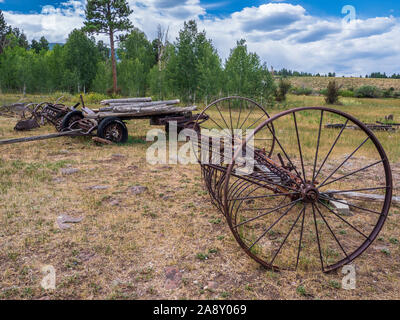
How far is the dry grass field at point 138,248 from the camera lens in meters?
3.10

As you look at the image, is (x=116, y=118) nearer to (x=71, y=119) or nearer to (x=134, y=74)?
(x=71, y=119)

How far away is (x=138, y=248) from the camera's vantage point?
3.85m

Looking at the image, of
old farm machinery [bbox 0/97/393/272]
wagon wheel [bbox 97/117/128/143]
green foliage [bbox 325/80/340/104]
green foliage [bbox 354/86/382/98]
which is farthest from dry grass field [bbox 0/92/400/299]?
green foliage [bbox 354/86/382/98]

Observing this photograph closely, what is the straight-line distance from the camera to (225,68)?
26891 millimetres

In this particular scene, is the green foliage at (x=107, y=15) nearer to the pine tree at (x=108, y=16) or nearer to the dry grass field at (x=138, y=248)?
the pine tree at (x=108, y=16)

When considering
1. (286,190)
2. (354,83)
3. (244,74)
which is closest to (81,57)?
(244,74)

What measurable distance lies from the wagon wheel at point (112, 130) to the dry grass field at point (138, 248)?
305 centimetres

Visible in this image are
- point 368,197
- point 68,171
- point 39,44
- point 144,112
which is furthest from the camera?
point 39,44

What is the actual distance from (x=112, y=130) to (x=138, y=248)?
22.0 ft

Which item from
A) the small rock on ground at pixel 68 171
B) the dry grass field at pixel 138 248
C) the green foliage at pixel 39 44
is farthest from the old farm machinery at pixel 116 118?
the green foliage at pixel 39 44

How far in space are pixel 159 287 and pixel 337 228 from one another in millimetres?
3008

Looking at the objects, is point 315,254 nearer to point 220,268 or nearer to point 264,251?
point 264,251

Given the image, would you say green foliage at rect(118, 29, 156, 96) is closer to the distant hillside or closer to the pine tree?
the pine tree
